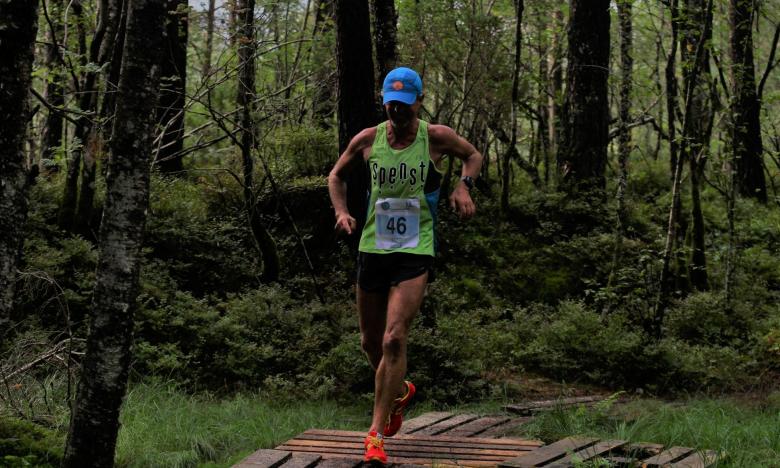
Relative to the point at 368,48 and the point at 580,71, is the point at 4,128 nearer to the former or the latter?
the point at 368,48

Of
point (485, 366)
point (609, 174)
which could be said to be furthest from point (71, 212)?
point (609, 174)

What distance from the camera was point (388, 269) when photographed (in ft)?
19.2

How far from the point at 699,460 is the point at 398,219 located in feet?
8.09

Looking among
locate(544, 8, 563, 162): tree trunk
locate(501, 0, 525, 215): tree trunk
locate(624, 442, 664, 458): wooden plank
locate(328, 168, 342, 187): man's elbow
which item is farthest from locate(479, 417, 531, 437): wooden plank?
locate(544, 8, 563, 162): tree trunk

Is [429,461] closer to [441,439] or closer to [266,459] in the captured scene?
[441,439]

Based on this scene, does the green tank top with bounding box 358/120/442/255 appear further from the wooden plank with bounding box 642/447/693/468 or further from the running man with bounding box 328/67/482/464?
the wooden plank with bounding box 642/447/693/468

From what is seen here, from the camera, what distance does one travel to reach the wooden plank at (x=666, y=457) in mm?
5211

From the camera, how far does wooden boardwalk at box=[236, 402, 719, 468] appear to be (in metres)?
5.23

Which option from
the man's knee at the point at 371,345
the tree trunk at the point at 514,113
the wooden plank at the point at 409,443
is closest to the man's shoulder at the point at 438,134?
the man's knee at the point at 371,345

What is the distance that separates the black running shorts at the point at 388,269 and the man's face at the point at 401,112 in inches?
35.2

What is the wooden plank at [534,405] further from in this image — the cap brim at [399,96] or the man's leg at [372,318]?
the cap brim at [399,96]

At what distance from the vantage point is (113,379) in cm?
454

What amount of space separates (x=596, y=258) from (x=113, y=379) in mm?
10454

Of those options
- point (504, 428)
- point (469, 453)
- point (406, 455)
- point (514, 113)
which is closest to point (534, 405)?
point (504, 428)
